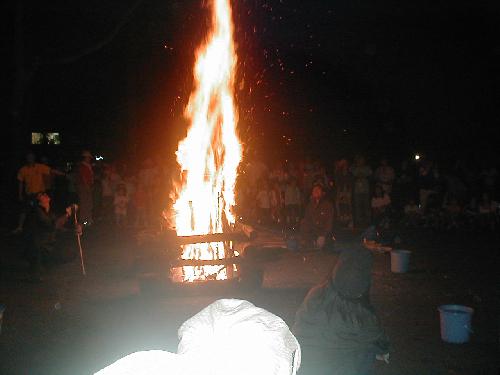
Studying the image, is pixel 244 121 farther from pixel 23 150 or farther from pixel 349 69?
pixel 23 150

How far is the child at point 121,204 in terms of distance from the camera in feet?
58.1

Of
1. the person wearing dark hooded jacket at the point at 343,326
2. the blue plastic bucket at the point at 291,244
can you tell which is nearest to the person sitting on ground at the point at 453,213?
the blue plastic bucket at the point at 291,244

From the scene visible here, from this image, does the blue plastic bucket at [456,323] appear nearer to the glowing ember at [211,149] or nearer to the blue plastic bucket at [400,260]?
the blue plastic bucket at [400,260]

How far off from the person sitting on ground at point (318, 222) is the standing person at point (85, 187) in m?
7.61

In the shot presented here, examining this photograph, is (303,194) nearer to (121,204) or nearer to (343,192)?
(343,192)

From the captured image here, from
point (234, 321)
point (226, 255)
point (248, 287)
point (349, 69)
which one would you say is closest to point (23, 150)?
point (226, 255)

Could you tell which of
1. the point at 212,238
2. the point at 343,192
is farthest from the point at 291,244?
the point at 343,192

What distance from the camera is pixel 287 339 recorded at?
1.87m

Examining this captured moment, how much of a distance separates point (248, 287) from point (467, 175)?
11.3 m

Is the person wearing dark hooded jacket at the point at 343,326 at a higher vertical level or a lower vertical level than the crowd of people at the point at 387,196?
lower

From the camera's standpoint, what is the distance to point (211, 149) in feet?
39.2

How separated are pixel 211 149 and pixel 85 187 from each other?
6.39m

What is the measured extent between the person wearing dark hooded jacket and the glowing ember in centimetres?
570

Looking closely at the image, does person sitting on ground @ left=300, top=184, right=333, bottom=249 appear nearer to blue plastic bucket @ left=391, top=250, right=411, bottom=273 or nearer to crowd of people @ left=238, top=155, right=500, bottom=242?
blue plastic bucket @ left=391, top=250, right=411, bottom=273
